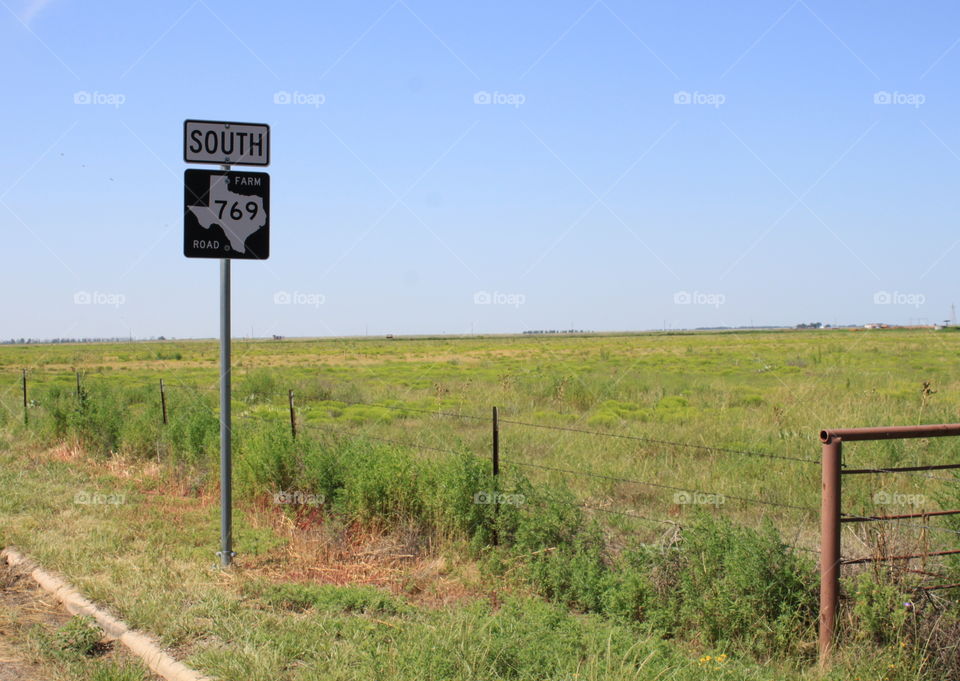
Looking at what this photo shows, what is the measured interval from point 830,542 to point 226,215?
507 cm

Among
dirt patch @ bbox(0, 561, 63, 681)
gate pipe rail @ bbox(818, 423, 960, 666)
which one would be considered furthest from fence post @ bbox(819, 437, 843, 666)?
dirt patch @ bbox(0, 561, 63, 681)

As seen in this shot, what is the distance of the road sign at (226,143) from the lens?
247 inches

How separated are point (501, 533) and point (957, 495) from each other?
3542mm

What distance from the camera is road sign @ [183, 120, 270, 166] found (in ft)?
20.6

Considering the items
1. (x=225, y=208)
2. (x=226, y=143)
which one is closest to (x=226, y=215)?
(x=225, y=208)

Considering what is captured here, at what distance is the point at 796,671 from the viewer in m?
4.64

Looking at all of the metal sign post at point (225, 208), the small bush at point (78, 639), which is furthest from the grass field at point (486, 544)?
the metal sign post at point (225, 208)

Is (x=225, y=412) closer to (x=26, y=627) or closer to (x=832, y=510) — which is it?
(x=26, y=627)

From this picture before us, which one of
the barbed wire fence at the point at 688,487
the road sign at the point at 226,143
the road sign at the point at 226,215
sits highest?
the road sign at the point at 226,143

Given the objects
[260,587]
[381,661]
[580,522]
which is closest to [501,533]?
[580,522]

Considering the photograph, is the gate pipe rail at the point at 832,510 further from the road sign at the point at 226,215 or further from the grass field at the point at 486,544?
the road sign at the point at 226,215

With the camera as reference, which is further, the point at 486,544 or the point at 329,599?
the point at 486,544

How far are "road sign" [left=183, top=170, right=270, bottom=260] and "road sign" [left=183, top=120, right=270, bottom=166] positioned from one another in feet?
0.36

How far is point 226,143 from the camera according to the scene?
6379mm
